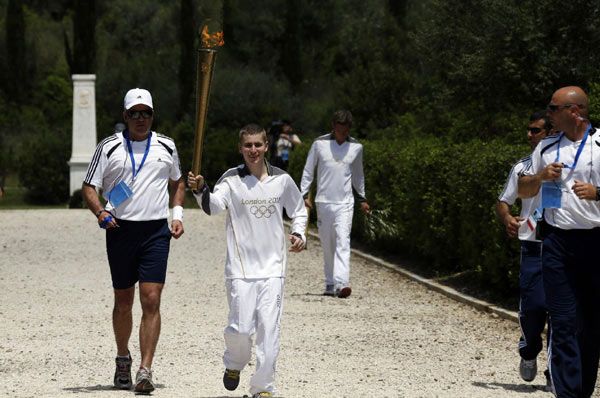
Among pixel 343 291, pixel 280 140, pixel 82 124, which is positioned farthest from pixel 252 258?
pixel 82 124

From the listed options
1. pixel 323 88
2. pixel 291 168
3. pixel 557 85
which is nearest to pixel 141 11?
pixel 323 88

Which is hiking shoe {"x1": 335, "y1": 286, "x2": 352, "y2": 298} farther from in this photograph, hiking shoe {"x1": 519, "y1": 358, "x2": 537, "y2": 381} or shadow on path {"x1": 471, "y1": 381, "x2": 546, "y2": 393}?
hiking shoe {"x1": 519, "y1": 358, "x2": 537, "y2": 381}

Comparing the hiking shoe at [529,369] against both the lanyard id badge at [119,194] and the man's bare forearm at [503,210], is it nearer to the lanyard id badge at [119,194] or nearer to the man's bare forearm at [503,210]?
the man's bare forearm at [503,210]

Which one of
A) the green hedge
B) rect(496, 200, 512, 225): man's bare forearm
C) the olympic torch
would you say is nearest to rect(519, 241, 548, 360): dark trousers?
rect(496, 200, 512, 225): man's bare forearm

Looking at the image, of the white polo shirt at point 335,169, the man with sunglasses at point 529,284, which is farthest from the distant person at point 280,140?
the man with sunglasses at point 529,284

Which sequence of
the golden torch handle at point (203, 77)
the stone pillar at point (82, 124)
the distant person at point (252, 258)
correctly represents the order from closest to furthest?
the golden torch handle at point (203, 77) → the distant person at point (252, 258) → the stone pillar at point (82, 124)

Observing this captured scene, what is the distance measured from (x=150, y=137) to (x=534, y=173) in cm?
264

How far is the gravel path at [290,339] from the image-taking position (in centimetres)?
710

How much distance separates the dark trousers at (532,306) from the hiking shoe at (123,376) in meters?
2.71

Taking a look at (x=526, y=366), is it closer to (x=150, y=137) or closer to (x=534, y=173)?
(x=534, y=173)

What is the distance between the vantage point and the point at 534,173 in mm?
6066

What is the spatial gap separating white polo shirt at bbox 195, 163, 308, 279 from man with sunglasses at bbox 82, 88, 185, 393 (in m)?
0.56

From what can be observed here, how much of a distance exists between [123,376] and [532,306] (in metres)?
2.86

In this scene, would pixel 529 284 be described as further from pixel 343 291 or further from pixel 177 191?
pixel 343 291
